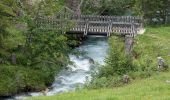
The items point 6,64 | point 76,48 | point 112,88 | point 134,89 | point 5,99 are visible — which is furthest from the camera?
point 76,48

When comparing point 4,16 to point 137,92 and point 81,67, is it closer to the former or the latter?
point 81,67

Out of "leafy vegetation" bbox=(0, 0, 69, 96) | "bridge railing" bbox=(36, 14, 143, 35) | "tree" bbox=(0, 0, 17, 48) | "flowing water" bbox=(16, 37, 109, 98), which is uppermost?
"tree" bbox=(0, 0, 17, 48)

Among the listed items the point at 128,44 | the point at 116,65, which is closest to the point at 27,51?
the point at 128,44

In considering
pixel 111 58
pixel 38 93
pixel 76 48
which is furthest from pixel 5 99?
pixel 76 48

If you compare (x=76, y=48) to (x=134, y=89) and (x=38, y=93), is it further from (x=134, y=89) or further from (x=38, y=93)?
(x=134, y=89)

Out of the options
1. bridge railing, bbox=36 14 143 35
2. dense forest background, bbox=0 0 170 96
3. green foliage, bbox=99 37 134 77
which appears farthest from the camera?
bridge railing, bbox=36 14 143 35

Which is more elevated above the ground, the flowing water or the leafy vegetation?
the leafy vegetation

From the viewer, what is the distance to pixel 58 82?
137 ft

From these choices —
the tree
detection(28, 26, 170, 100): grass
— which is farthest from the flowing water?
detection(28, 26, 170, 100): grass

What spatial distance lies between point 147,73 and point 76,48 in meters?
24.5

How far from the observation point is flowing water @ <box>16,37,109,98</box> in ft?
132

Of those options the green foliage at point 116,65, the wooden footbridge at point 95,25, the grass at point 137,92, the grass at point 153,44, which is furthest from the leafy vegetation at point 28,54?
the grass at point 137,92

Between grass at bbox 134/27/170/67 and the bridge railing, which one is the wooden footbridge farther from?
grass at bbox 134/27/170/67

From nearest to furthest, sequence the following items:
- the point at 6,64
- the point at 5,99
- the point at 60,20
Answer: the point at 5,99, the point at 6,64, the point at 60,20
